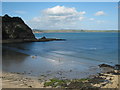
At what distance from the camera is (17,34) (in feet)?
238

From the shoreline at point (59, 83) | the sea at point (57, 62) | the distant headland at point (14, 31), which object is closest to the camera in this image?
the shoreline at point (59, 83)

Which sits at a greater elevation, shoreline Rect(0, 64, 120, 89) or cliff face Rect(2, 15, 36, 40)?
cliff face Rect(2, 15, 36, 40)

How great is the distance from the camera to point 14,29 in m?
72.5

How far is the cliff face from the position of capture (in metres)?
69.7

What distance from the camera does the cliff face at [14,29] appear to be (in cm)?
6969

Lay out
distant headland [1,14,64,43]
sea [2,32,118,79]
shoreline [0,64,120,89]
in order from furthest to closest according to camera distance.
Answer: distant headland [1,14,64,43], sea [2,32,118,79], shoreline [0,64,120,89]

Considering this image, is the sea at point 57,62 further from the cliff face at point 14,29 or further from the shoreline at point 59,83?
the cliff face at point 14,29

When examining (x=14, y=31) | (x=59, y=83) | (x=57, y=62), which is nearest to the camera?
(x=59, y=83)

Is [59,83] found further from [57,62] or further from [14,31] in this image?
[14,31]

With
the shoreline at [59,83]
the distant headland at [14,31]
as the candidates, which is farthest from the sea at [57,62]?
the distant headland at [14,31]

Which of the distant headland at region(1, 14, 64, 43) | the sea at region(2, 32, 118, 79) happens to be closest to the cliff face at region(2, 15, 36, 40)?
the distant headland at region(1, 14, 64, 43)

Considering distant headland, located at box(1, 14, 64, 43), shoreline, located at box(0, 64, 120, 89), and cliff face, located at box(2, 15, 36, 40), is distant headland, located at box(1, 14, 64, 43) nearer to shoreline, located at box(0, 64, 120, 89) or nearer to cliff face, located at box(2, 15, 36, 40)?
cliff face, located at box(2, 15, 36, 40)

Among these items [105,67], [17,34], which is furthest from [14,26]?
[105,67]

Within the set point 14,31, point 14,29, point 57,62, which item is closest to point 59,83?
point 57,62
